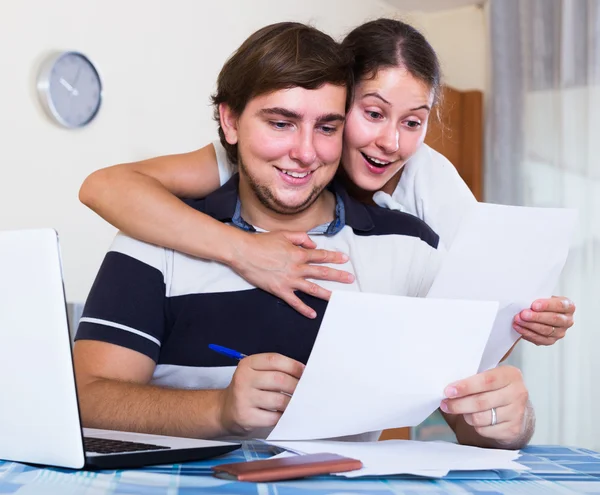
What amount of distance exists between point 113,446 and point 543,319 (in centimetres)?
Result: 69

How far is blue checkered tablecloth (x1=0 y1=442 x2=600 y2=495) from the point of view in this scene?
0.78 meters

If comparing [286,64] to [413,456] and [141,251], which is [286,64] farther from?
[413,456]

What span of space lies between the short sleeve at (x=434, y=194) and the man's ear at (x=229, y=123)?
0.42 meters

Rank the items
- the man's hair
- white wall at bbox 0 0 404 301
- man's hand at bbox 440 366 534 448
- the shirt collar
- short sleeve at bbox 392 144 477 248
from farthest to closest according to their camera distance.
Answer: white wall at bbox 0 0 404 301 < short sleeve at bbox 392 144 477 248 < the shirt collar < the man's hair < man's hand at bbox 440 366 534 448

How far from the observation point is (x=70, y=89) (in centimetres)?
262

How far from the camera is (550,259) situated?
1.20 meters

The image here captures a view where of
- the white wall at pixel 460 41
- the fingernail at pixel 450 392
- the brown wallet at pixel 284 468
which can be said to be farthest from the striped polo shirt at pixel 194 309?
the white wall at pixel 460 41

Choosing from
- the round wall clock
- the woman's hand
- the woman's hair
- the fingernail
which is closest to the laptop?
the fingernail

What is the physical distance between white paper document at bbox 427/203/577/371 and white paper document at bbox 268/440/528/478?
0.25m

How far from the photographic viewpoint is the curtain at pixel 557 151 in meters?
3.37

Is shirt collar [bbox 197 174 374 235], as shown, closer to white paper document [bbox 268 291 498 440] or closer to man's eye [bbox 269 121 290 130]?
A: man's eye [bbox 269 121 290 130]

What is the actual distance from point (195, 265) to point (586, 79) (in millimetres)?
2545

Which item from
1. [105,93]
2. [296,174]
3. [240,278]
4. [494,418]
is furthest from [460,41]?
[494,418]

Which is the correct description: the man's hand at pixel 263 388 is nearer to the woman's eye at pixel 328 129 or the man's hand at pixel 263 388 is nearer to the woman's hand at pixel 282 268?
the woman's hand at pixel 282 268
